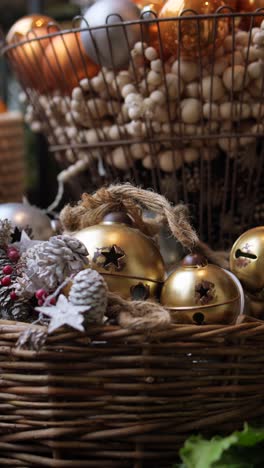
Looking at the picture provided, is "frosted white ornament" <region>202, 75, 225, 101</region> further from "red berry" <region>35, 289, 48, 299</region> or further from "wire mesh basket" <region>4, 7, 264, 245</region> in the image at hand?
"red berry" <region>35, 289, 48, 299</region>

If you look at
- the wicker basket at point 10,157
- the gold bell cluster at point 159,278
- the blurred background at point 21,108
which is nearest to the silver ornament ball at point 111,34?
the gold bell cluster at point 159,278

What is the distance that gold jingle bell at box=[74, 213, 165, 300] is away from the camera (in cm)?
53

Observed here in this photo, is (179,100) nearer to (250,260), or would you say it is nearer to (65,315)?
(250,260)

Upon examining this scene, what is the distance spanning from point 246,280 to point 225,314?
69mm

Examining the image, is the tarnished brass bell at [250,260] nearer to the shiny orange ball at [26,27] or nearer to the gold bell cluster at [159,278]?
the gold bell cluster at [159,278]

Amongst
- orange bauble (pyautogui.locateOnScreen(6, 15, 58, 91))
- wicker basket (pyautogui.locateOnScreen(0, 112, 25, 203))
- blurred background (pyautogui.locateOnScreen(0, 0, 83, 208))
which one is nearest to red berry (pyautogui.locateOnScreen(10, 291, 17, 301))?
orange bauble (pyautogui.locateOnScreen(6, 15, 58, 91))

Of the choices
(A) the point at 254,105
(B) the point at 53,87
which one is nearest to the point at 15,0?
(B) the point at 53,87

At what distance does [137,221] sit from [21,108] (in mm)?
1679

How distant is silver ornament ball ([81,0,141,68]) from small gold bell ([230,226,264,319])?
25 cm

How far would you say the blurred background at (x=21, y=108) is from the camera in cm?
142

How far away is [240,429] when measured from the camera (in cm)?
51

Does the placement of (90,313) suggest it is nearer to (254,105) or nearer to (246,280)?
(246,280)

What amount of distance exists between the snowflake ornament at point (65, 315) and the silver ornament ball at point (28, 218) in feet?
0.74

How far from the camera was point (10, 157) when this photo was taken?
3.79 feet
